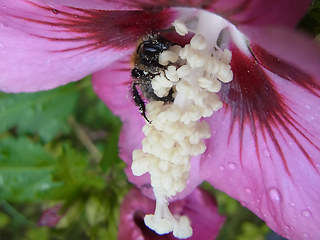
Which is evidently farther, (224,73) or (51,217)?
(51,217)

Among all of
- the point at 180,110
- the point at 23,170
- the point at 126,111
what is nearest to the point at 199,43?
the point at 180,110

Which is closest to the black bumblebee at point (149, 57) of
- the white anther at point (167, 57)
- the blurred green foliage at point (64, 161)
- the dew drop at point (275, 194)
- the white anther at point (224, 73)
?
the white anther at point (167, 57)

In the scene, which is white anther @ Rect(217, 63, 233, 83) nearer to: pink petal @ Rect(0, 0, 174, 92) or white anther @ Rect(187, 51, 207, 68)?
white anther @ Rect(187, 51, 207, 68)

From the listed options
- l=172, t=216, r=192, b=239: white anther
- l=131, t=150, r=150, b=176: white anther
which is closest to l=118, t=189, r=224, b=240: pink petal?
l=172, t=216, r=192, b=239: white anther

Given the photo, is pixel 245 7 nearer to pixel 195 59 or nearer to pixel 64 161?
pixel 195 59

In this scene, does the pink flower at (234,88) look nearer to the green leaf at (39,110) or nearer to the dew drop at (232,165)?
the dew drop at (232,165)

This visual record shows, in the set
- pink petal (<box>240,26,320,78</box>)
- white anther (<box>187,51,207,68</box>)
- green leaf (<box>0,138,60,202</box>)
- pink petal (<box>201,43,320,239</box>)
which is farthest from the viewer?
green leaf (<box>0,138,60,202</box>)
